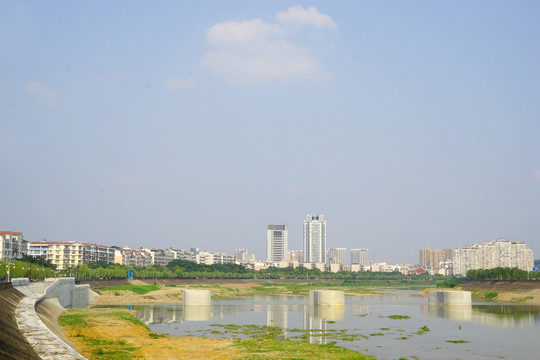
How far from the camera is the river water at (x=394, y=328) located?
177 ft

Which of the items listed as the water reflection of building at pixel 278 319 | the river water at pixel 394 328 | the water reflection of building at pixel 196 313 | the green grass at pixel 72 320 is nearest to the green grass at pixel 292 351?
the river water at pixel 394 328

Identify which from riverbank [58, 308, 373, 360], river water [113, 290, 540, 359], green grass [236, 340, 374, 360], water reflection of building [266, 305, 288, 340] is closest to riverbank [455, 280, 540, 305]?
river water [113, 290, 540, 359]

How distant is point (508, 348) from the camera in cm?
5612

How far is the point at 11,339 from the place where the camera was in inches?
1316

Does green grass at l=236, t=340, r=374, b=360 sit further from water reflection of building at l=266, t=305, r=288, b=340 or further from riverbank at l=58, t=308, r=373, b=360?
water reflection of building at l=266, t=305, r=288, b=340

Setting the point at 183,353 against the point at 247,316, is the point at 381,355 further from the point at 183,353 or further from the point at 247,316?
the point at 247,316

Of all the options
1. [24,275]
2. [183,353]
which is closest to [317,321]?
[183,353]

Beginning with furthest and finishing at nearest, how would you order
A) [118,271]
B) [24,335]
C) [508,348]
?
[118,271] < [508,348] < [24,335]

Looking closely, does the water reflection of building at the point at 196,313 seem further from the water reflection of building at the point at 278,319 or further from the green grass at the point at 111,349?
the green grass at the point at 111,349

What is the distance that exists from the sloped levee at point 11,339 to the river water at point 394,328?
67.9 ft

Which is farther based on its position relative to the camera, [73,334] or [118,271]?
[118,271]

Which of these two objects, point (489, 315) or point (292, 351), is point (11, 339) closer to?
point (292, 351)

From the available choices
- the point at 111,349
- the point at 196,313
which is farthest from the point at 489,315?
the point at 111,349

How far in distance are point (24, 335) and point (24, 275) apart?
260 ft
